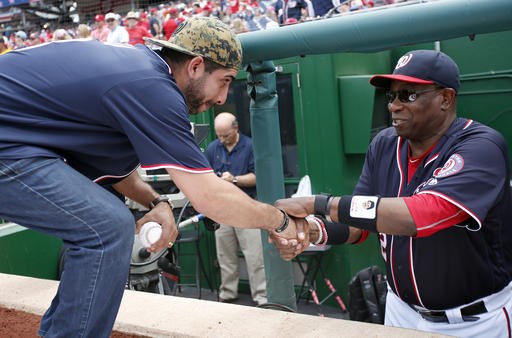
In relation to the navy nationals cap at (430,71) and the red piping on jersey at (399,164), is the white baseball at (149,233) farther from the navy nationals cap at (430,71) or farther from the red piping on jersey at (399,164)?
the navy nationals cap at (430,71)

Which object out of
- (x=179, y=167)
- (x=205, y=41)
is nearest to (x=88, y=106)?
(x=179, y=167)

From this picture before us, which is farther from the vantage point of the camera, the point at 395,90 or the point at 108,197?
the point at 395,90

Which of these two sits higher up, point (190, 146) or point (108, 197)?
point (190, 146)

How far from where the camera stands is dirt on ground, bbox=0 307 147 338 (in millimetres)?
2771

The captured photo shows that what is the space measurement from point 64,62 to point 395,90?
140cm

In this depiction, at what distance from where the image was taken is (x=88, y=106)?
1.80 metres

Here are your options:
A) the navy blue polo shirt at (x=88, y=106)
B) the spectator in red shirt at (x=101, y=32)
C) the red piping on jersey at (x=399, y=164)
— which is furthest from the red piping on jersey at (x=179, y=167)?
the spectator in red shirt at (x=101, y=32)

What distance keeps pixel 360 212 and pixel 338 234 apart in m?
0.48

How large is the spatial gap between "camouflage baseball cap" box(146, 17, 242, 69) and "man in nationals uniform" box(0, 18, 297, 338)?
157 mm

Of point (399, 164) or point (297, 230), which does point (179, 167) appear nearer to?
point (297, 230)

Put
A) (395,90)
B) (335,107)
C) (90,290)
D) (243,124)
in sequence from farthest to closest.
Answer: (243,124) < (335,107) < (395,90) < (90,290)

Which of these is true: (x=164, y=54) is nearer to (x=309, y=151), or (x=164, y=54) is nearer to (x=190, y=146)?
(x=190, y=146)

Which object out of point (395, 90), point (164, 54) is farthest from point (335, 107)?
point (164, 54)

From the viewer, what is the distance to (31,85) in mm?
1807
